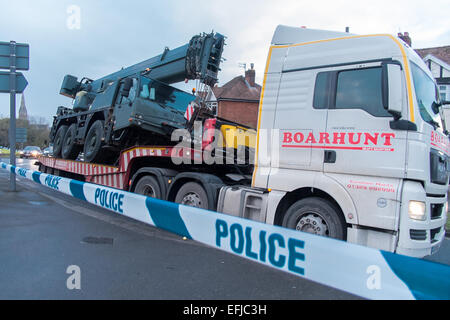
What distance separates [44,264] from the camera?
12.6ft

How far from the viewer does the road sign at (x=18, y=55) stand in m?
9.37

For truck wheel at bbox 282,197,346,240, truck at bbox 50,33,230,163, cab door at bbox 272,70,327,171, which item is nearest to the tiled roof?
truck at bbox 50,33,230,163

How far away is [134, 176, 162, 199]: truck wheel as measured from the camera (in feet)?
20.1

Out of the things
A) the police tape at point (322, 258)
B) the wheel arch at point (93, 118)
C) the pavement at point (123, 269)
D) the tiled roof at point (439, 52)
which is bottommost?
Result: the pavement at point (123, 269)

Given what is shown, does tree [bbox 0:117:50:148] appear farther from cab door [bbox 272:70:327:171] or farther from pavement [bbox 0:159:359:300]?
cab door [bbox 272:70:327:171]

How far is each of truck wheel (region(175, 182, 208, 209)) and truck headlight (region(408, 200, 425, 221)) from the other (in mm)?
2798

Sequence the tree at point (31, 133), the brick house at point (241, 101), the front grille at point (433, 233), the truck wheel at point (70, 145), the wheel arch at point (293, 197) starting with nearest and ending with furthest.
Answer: the front grille at point (433, 233) → the wheel arch at point (293, 197) → the truck wheel at point (70, 145) → the brick house at point (241, 101) → the tree at point (31, 133)

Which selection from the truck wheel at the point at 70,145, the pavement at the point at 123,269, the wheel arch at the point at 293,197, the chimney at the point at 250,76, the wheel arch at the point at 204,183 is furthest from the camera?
the chimney at the point at 250,76

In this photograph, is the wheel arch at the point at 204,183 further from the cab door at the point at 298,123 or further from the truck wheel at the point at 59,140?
the truck wheel at the point at 59,140

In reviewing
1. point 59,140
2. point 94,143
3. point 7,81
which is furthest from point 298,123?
point 59,140

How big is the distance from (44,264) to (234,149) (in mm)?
3169

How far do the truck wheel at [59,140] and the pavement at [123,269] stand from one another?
572 cm

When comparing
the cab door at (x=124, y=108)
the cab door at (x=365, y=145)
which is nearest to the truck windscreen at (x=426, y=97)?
the cab door at (x=365, y=145)

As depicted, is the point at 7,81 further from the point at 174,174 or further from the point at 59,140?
the point at 174,174
